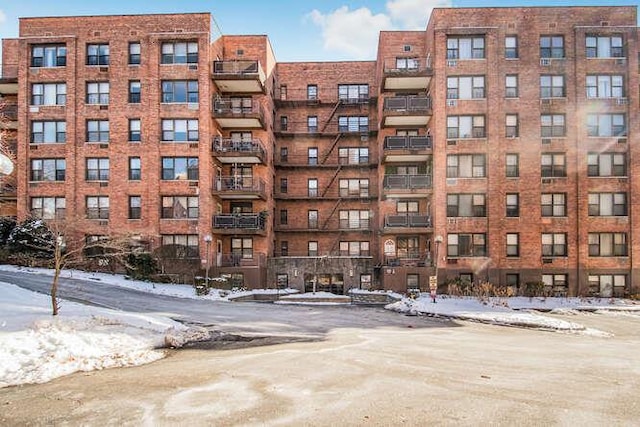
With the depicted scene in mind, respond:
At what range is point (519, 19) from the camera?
3381 centimetres

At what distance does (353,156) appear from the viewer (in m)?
41.2

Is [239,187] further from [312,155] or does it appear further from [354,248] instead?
[354,248]

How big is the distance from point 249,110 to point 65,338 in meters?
27.6

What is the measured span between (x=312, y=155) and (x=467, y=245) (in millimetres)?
16063

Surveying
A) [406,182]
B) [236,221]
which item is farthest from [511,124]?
[236,221]

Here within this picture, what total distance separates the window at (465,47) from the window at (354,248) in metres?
16.8

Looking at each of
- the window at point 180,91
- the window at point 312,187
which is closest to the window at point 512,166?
the window at point 312,187

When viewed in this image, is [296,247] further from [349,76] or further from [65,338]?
[65,338]

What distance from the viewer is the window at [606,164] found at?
33.2m

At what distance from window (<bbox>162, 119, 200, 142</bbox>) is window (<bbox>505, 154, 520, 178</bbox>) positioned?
23050 millimetres

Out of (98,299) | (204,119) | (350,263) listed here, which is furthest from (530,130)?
(98,299)

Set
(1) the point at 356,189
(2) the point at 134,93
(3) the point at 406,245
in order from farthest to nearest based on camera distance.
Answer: (1) the point at 356,189, (3) the point at 406,245, (2) the point at 134,93

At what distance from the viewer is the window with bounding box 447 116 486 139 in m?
33.8

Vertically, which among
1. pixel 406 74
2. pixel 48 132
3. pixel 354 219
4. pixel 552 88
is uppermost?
pixel 406 74
